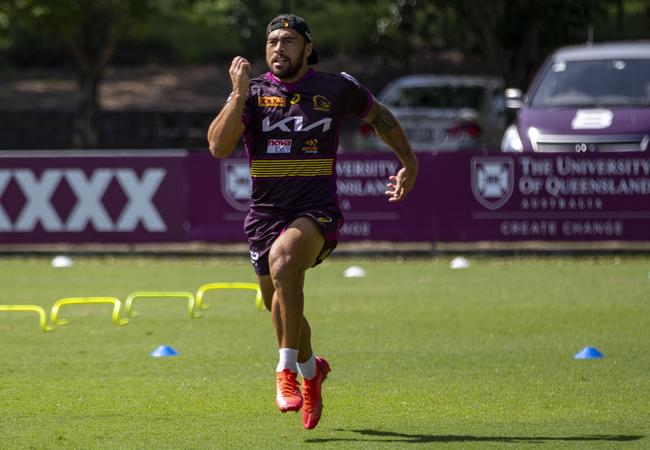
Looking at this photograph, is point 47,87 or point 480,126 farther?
point 47,87

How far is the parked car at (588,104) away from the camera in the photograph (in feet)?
62.4

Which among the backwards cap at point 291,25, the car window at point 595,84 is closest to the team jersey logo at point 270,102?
the backwards cap at point 291,25

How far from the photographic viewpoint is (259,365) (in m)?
10.3

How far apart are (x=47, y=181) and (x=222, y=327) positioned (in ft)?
24.4

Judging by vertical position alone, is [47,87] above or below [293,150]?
above

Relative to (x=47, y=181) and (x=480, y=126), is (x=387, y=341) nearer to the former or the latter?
(x=47, y=181)

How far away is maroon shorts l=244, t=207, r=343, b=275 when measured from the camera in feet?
25.7

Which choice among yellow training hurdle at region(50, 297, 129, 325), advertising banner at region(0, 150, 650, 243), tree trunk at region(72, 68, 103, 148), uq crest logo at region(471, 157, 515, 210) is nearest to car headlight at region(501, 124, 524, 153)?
uq crest logo at region(471, 157, 515, 210)

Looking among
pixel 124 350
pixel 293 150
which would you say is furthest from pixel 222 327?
pixel 293 150

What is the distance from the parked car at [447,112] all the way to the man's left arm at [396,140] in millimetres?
16900

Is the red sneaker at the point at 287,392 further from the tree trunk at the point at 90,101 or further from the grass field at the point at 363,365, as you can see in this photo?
the tree trunk at the point at 90,101

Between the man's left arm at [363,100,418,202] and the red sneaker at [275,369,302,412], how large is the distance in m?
1.28

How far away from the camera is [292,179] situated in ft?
25.8

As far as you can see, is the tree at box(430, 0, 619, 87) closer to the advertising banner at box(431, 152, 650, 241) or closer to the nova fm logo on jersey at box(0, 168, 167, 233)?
the advertising banner at box(431, 152, 650, 241)
